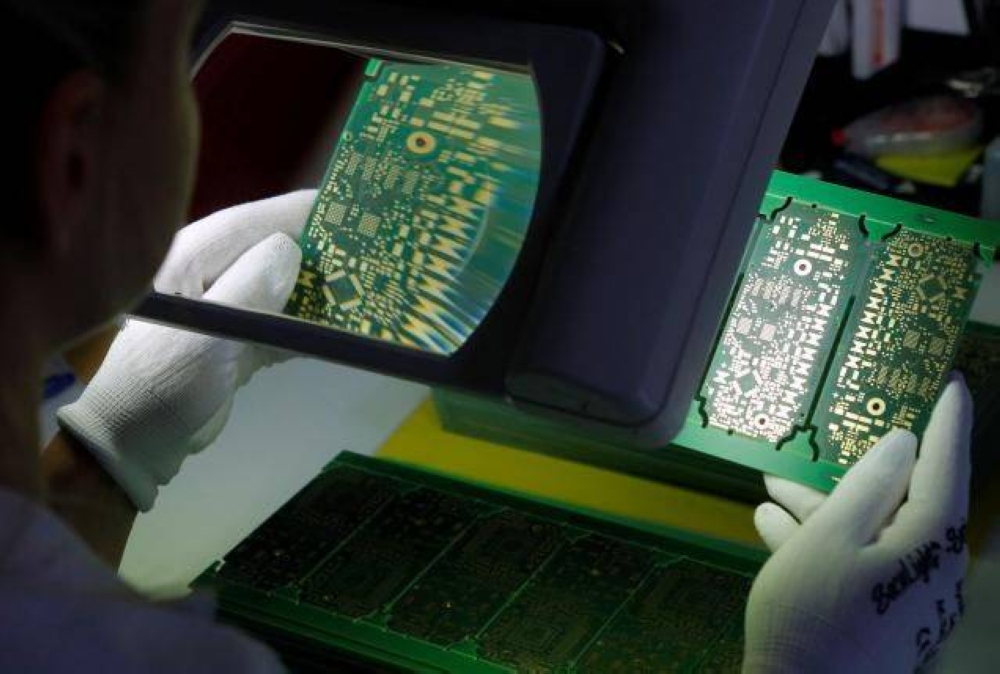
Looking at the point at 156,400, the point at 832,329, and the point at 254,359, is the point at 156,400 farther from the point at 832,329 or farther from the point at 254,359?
the point at 832,329

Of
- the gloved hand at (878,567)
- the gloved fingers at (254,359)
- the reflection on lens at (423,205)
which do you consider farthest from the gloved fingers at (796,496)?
the gloved fingers at (254,359)

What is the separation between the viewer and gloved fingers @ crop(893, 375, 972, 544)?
1.23 metres

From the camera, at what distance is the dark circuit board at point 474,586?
4.27 feet

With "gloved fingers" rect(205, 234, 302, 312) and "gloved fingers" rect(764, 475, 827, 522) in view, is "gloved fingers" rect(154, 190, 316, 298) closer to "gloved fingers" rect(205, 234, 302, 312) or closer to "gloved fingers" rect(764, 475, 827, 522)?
"gloved fingers" rect(205, 234, 302, 312)

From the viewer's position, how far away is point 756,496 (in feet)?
4.99

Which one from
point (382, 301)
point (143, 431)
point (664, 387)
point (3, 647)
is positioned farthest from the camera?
point (143, 431)

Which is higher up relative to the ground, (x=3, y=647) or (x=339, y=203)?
(x=339, y=203)

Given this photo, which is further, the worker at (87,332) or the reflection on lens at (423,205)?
the reflection on lens at (423,205)

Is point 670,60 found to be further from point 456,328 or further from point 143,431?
point 143,431

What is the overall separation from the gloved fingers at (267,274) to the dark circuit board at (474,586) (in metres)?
0.30

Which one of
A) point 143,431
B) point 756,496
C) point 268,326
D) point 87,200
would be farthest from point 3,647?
point 756,496

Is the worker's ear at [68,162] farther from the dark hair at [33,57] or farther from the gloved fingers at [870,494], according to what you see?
the gloved fingers at [870,494]

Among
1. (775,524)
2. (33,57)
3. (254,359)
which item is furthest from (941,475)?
(33,57)

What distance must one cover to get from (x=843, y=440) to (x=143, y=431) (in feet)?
2.38
